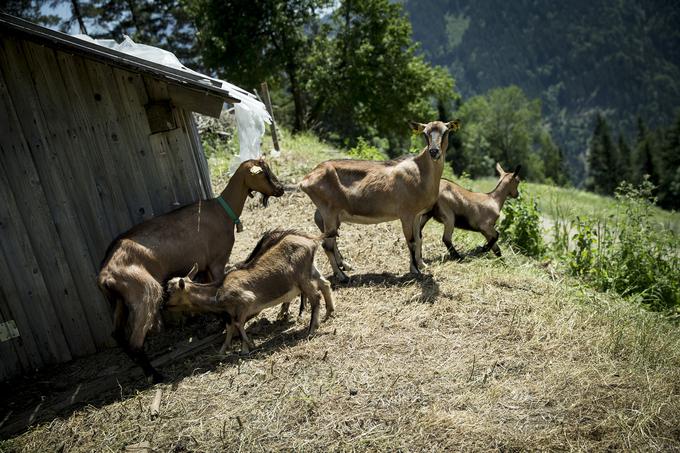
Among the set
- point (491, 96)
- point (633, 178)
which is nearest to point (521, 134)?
point (491, 96)

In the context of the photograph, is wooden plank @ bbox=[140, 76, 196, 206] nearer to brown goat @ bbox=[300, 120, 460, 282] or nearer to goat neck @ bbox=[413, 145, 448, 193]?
brown goat @ bbox=[300, 120, 460, 282]

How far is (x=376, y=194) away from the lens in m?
7.23

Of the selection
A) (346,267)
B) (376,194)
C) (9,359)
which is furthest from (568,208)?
(9,359)

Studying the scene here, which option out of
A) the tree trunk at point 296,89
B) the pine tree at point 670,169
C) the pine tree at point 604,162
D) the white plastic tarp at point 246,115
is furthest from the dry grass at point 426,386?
the pine tree at point 604,162

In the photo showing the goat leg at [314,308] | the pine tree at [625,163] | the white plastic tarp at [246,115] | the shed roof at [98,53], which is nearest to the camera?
the shed roof at [98,53]

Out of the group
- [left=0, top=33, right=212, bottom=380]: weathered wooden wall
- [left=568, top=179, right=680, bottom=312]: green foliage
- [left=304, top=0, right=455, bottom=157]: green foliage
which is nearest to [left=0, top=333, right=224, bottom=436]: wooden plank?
[left=0, top=33, right=212, bottom=380]: weathered wooden wall

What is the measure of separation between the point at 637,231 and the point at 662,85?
19888 centimetres

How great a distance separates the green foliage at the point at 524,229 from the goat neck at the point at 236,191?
5.54m

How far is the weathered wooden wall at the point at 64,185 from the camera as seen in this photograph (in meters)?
5.43

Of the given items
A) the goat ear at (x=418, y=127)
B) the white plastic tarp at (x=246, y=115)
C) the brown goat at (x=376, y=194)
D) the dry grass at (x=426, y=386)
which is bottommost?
the dry grass at (x=426, y=386)

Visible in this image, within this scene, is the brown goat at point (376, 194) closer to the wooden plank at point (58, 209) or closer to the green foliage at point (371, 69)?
the wooden plank at point (58, 209)

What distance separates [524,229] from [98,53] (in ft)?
25.7

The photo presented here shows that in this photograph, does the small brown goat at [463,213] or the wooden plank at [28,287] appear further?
the small brown goat at [463,213]

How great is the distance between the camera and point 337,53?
80.1ft
